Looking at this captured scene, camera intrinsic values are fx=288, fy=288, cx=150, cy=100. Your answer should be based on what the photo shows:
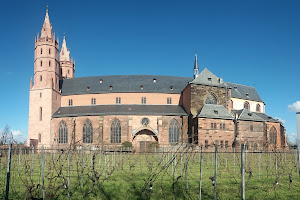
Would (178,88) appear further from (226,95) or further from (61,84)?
(61,84)

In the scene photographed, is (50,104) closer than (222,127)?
No

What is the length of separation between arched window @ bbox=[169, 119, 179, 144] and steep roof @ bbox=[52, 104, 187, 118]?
5.53 ft

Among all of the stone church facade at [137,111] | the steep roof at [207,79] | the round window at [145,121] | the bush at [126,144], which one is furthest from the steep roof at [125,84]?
the bush at [126,144]

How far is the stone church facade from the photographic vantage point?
47312 millimetres

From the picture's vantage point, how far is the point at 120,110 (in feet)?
170

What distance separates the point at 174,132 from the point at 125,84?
14.6 metres

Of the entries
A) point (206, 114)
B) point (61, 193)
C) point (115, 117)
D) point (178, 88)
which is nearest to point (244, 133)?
point (206, 114)

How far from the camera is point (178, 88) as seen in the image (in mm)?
56844

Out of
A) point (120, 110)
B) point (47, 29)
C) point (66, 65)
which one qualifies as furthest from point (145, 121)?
point (66, 65)

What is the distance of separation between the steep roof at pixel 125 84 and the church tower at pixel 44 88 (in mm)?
3774

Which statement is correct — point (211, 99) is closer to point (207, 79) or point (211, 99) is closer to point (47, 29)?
point (207, 79)

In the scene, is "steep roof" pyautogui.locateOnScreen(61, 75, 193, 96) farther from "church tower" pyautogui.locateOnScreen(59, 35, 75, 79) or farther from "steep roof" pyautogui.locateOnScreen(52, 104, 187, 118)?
"church tower" pyautogui.locateOnScreen(59, 35, 75, 79)

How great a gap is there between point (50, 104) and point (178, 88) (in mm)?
24479

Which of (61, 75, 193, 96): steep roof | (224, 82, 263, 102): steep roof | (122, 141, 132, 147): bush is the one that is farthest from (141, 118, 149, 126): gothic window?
(224, 82, 263, 102): steep roof
